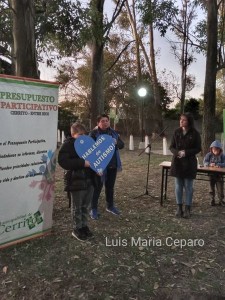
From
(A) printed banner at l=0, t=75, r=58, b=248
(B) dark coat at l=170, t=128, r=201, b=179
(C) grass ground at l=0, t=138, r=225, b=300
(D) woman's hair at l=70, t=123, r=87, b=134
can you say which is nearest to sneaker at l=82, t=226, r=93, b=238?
(C) grass ground at l=0, t=138, r=225, b=300

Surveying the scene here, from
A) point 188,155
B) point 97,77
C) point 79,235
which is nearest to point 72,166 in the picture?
point 79,235

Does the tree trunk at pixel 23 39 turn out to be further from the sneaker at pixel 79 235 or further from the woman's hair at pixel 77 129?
the sneaker at pixel 79 235

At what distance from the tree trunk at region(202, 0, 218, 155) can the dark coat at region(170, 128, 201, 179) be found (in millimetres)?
7425

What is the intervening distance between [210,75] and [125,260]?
10.4 metres

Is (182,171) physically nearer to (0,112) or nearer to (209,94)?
(0,112)

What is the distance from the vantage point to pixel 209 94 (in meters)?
13.6

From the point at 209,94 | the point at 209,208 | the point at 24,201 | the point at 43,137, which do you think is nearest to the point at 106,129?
the point at 43,137

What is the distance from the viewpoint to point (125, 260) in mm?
4832

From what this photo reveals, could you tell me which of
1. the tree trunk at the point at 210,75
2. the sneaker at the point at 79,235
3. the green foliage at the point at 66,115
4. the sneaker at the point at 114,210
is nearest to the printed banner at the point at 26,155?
the sneaker at the point at 79,235

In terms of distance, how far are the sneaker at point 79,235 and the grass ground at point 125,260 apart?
0.08m

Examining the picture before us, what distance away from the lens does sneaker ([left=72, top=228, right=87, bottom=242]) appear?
5414 mm

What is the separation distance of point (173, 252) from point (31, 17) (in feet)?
15.1

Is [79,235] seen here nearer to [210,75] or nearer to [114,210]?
[114,210]

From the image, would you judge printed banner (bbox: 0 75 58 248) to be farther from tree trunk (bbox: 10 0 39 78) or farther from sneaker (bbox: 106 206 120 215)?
sneaker (bbox: 106 206 120 215)
